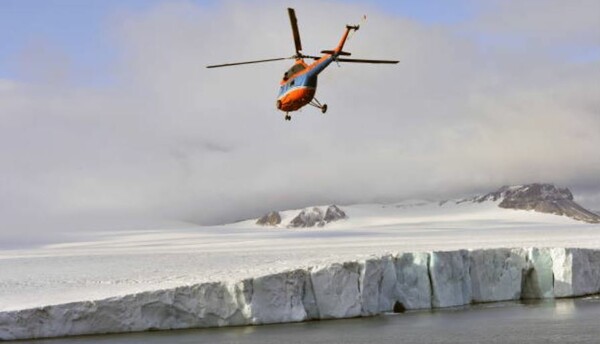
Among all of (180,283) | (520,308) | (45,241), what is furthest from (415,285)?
(45,241)

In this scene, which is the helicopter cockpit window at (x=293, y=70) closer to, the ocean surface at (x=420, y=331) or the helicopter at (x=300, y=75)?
the helicopter at (x=300, y=75)

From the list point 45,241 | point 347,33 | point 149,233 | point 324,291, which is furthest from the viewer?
point 149,233

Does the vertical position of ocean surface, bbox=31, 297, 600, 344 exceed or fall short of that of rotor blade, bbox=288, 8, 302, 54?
it falls short

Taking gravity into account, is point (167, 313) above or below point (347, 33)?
below

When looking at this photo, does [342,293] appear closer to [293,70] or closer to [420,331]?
[420,331]

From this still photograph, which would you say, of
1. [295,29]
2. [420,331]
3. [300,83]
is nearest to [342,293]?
[420,331]

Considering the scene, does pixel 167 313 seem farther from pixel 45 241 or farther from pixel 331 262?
pixel 45 241

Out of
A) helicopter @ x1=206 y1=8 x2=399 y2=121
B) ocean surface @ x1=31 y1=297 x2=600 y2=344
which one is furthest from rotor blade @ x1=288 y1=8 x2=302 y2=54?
ocean surface @ x1=31 y1=297 x2=600 y2=344

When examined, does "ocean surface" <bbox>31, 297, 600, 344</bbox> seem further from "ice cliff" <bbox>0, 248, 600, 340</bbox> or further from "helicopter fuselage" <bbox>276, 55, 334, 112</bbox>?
"helicopter fuselage" <bbox>276, 55, 334, 112</bbox>
